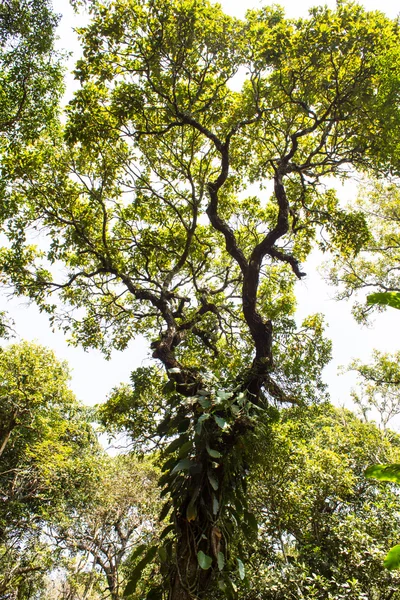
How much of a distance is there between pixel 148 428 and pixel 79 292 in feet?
9.92

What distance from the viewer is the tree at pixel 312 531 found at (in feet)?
11.6

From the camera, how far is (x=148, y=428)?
5.21 meters

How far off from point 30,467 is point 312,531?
856 centimetres

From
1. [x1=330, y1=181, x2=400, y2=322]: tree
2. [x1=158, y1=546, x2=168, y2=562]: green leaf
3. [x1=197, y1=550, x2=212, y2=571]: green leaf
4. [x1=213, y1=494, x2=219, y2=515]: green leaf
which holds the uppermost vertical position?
[x1=330, y1=181, x2=400, y2=322]: tree

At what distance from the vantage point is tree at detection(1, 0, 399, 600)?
2.79 m

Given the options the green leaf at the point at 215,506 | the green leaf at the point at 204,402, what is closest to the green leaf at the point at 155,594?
the green leaf at the point at 215,506

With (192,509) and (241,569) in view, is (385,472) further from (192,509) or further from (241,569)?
(241,569)

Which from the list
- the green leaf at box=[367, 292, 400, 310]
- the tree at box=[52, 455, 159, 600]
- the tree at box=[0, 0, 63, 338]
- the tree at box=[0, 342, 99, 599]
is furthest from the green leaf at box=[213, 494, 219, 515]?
the tree at box=[52, 455, 159, 600]

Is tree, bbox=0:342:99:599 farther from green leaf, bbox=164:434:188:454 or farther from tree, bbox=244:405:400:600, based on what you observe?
green leaf, bbox=164:434:188:454

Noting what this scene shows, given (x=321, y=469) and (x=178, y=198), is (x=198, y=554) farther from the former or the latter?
(x=178, y=198)

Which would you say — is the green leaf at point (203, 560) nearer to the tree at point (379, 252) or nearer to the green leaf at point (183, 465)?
the green leaf at point (183, 465)

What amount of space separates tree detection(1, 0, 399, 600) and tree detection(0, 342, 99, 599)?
482 cm

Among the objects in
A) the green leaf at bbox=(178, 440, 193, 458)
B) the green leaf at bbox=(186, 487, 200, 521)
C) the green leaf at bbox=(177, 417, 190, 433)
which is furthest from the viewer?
the green leaf at bbox=(177, 417, 190, 433)

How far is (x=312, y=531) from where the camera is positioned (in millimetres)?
4559
